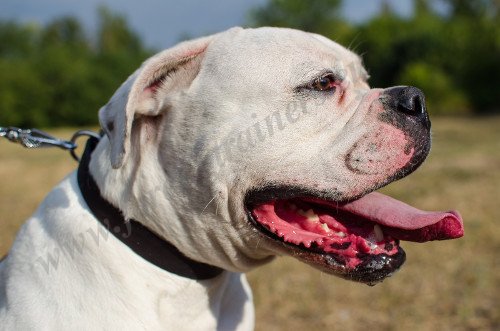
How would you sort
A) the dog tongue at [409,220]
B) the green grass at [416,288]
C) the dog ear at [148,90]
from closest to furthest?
the dog ear at [148,90]
the dog tongue at [409,220]
the green grass at [416,288]

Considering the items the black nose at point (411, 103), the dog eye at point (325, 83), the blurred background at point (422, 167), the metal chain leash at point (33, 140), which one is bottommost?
the blurred background at point (422, 167)

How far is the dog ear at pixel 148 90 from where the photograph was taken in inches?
81.7

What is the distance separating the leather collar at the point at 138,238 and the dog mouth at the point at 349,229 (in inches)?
12.2

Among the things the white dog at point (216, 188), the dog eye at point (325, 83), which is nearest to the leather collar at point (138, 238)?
the white dog at point (216, 188)

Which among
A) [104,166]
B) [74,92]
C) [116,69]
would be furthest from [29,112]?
[104,166]

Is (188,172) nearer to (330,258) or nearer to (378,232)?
(330,258)

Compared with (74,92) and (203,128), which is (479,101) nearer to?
(74,92)

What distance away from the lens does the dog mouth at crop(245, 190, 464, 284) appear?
217cm

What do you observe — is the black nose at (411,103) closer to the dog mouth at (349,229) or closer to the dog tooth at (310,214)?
the dog mouth at (349,229)

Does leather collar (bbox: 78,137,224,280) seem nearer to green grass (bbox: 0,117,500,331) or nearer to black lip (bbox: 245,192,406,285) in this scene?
black lip (bbox: 245,192,406,285)

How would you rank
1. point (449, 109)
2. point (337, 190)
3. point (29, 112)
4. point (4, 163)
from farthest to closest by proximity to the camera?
point (29, 112) → point (449, 109) → point (4, 163) → point (337, 190)

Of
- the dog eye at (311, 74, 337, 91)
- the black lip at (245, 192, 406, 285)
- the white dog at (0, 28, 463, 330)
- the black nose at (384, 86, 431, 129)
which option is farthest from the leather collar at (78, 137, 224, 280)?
the black nose at (384, 86, 431, 129)

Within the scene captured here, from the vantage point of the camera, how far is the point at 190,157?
86.9 inches

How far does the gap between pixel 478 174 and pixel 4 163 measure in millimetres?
10248
